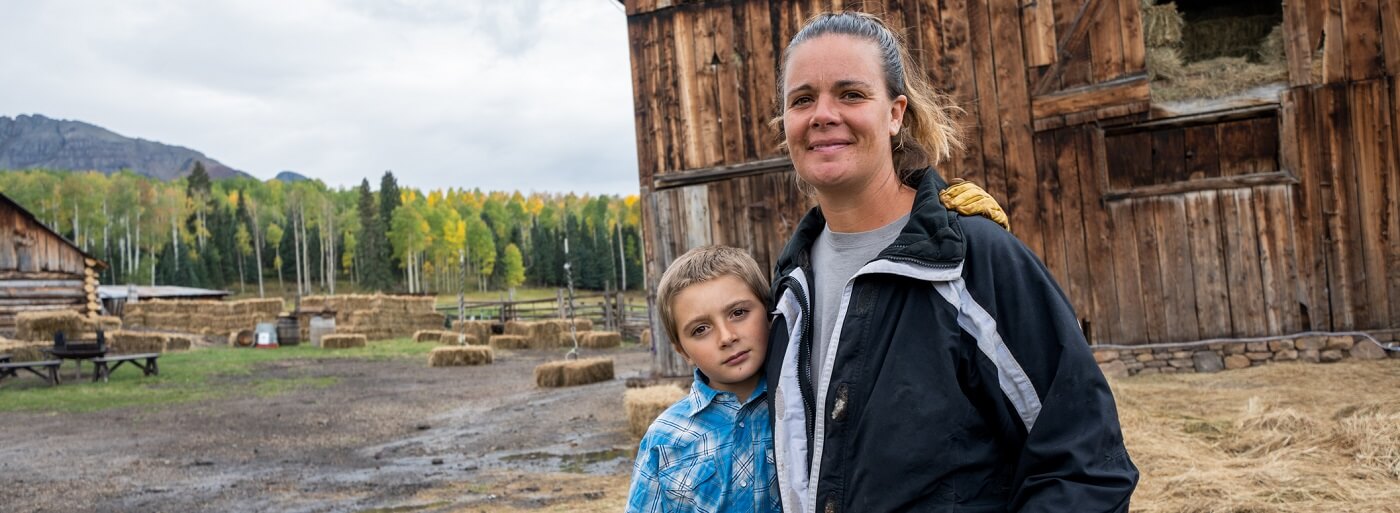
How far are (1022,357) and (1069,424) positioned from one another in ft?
0.47

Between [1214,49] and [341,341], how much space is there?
91.2ft

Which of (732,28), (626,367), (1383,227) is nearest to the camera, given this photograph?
(1383,227)

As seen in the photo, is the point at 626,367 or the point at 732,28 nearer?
the point at 732,28

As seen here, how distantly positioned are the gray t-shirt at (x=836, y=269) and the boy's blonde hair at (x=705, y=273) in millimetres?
369

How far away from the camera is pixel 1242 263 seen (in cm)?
959

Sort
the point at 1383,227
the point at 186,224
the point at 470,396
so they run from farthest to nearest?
the point at 186,224, the point at 470,396, the point at 1383,227

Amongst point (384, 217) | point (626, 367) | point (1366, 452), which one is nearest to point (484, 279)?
point (384, 217)

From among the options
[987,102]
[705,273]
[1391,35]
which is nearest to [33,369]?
[987,102]

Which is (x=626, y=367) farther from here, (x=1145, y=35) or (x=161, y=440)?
(x=1145, y=35)

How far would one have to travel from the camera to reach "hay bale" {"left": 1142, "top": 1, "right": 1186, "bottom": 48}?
33.3 feet

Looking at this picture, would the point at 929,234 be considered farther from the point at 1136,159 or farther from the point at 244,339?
the point at 244,339

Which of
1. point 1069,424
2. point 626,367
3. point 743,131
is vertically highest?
Answer: point 743,131

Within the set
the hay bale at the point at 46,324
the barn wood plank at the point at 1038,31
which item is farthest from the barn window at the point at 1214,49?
the hay bale at the point at 46,324

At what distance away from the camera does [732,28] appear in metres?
11.0
